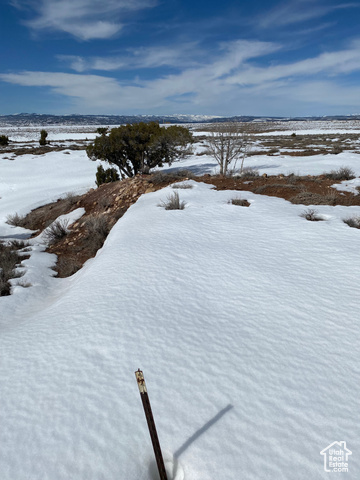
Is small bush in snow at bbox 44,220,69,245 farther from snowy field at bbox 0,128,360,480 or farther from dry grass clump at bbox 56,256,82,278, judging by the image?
snowy field at bbox 0,128,360,480

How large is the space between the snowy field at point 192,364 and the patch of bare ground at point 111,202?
8.21 feet

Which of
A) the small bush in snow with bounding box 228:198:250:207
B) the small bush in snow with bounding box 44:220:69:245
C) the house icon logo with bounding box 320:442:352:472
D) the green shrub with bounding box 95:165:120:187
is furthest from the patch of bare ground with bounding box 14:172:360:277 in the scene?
the house icon logo with bounding box 320:442:352:472

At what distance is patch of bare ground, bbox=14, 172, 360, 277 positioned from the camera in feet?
24.4

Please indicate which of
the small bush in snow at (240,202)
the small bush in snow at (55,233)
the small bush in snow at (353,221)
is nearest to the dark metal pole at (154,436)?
the small bush in snow at (353,221)

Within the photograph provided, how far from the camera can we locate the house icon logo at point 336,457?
163 centimetres

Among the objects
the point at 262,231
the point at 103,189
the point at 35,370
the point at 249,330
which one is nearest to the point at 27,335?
the point at 35,370

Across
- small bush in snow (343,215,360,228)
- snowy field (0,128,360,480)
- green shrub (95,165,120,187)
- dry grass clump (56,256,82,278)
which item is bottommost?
dry grass clump (56,256,82,278)

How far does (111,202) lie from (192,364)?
879 cm

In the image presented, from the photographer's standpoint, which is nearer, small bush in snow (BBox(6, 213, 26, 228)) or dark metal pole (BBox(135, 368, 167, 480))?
dark metal pole (BBox(135, 368, 167, 480))

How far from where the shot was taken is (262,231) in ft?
18.0

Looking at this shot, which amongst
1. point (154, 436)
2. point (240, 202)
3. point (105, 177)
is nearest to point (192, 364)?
point (154, 436)

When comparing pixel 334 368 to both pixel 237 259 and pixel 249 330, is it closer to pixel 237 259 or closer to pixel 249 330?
pixel 249 330

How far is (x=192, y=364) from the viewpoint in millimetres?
2355

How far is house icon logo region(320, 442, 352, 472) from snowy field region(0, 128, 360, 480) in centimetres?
3
